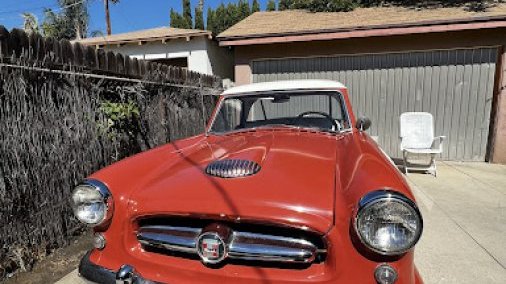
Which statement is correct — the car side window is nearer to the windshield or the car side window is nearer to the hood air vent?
the windshield

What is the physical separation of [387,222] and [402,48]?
6.99 m

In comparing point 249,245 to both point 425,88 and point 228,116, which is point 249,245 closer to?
point 228,116

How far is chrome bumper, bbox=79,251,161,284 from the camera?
1701 millimetres

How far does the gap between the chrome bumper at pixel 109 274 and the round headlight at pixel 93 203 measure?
0.23m

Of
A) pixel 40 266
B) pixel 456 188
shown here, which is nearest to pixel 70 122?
pixel 40 266

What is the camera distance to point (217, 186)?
1.75 m

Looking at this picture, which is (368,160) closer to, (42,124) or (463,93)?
(42,124)

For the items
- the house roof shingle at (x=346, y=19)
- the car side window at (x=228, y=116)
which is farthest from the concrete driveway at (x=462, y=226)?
the house roof shingle at (x=346, y=19)

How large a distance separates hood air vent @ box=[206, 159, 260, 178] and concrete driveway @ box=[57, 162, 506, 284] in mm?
1797

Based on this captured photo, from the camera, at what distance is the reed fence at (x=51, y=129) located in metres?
2.82

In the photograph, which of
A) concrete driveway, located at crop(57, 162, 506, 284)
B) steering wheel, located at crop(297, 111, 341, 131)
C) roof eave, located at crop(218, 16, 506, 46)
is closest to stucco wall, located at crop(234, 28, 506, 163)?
roof eave, located at crop(218, 16, 506, 46)

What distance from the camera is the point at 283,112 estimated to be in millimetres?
3457

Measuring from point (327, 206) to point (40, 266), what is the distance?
2.79 metres

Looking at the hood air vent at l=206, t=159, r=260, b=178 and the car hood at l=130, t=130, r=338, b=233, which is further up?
the hood air vent at l=206, t=159, r=260, b=178
